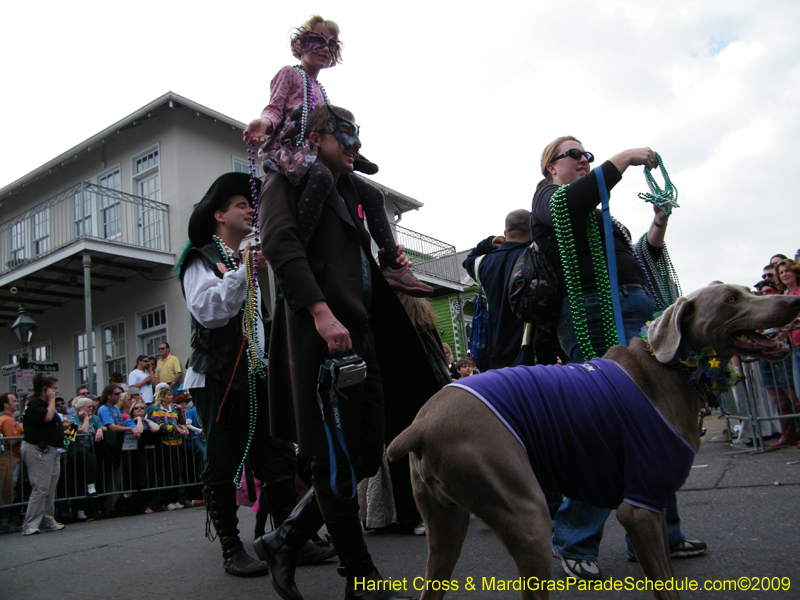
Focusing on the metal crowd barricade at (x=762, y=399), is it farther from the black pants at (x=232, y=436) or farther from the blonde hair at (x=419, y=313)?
the black pants at (x=232, y=436)

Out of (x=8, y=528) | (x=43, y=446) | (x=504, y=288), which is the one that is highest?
(x=504, y=288)

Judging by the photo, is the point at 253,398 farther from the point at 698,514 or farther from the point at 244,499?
the point at 698,514

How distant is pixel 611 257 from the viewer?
9.30ft

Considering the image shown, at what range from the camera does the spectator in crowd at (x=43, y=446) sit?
7.21 m

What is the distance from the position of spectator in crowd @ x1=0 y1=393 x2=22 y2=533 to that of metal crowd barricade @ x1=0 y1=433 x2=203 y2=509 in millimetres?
26

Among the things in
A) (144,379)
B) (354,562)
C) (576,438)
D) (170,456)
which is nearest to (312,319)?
(354,562)

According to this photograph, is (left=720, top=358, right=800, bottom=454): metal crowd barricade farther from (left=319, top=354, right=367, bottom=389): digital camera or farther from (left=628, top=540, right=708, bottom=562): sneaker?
(left=319, top=354, right=367, bottom=389): digital camera

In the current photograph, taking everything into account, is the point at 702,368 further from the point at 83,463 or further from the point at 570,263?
the point at 83,463

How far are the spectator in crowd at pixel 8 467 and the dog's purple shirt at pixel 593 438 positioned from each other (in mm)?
7466

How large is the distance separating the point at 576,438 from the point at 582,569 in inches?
40.2

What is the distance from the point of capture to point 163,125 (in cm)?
1617

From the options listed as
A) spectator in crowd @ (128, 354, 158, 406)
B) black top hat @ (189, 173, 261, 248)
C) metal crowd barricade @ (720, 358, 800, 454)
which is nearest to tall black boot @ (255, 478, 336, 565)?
black top hat @ (189, 173, 261, 248)

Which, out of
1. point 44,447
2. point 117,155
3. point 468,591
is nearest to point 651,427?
point 468,591

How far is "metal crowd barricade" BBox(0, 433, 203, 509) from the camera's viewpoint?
818 cm
